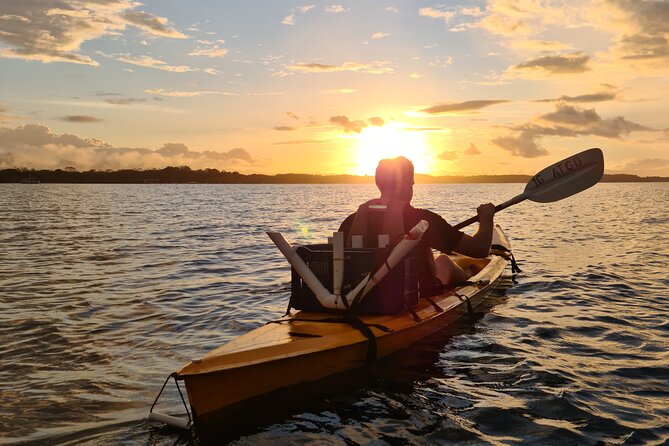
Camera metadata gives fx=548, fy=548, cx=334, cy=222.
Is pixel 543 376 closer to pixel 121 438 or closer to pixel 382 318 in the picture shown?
pixel 382 318

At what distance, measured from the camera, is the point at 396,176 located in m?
6.70

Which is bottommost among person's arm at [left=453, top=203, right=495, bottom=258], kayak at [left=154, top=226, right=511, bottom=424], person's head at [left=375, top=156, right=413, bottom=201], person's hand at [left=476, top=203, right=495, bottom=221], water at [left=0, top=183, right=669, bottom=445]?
water at [left=0, top=183, right=669, bottom=445]

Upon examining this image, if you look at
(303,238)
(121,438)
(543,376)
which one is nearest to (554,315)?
(543,376)

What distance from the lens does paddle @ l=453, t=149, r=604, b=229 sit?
870cm

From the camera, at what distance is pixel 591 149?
8.78 meters

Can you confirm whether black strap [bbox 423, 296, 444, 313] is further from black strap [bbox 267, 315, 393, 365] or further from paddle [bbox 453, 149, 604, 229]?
paddle [bbox 453, 149, 604, 229]

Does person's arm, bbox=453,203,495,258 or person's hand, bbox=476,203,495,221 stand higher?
person's hand, bbox=476,203,495,221

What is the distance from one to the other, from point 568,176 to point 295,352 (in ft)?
19.0

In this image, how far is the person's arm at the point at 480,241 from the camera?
266 inches

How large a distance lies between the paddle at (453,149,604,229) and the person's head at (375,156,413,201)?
289 centimetres

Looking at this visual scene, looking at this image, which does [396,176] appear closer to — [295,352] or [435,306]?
[435,306]

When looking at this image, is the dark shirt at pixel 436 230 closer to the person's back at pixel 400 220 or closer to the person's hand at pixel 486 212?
the person's back at pixel 400 220

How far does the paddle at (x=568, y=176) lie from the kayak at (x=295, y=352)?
2697mm

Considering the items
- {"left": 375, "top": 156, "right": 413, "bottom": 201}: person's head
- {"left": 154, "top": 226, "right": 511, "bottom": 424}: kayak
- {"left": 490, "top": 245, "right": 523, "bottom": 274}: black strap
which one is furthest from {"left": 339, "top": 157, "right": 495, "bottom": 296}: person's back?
{"left": 490, "top": 245, "right": 523, "bottom": 274}: black strap
